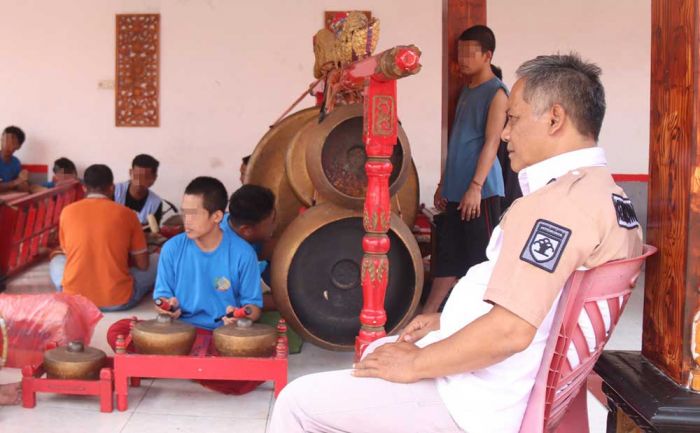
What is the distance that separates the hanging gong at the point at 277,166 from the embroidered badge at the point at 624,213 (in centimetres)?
315

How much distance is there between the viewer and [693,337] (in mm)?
1636

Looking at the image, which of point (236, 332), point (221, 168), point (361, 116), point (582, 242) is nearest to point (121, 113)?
point (221, 168)

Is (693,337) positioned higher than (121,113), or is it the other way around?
(121,113)

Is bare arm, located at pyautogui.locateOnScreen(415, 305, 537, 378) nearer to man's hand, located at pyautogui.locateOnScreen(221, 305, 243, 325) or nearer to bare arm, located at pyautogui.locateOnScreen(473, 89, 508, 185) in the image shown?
man's hand, located at pyautogui.locateOnScreen(221, 305, 243, 325)

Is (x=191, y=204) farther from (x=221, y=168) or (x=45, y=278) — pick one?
(x=221, y=168)

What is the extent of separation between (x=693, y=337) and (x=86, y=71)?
650 centimetres

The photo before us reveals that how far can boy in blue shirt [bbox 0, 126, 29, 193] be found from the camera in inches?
275

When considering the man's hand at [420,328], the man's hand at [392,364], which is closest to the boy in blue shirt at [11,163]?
the man's hand at [420,328]

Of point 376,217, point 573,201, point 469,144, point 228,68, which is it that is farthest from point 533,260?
point 228,68

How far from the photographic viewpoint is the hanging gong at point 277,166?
4.70m

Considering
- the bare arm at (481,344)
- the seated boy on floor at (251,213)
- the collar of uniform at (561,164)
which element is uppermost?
the collar of uniform at (561,164)

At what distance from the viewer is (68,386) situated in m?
3.08

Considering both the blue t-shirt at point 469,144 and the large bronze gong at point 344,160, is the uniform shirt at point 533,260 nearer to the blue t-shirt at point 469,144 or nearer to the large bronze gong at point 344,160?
the large bronze gong at point 344,160

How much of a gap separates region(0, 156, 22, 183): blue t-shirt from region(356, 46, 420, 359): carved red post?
4844mm
